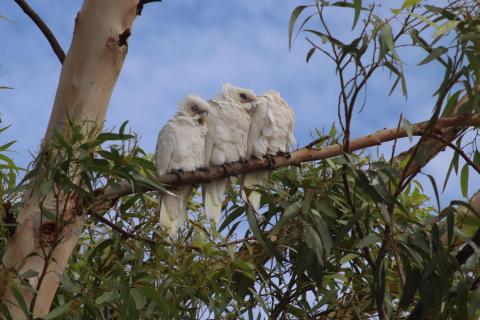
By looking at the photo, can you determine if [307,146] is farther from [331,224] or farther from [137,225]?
[137,225]

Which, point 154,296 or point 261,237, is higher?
point 261,237

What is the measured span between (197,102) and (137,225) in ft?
1.73

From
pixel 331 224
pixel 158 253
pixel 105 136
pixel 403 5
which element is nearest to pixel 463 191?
pixel 331 224

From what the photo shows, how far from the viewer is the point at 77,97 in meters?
2.14

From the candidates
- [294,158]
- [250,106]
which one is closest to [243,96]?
[250,106]

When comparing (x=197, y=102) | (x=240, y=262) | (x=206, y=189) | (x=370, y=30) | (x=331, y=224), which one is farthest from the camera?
(x=197, y=102)

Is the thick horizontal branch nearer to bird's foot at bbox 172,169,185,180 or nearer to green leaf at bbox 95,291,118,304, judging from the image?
bird's foot at bbox 172,169,185,180

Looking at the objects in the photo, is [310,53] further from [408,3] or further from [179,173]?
[179,173]

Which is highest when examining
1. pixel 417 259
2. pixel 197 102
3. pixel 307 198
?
pixel 197 102

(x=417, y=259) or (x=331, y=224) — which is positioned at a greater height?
(x=331, y=224)

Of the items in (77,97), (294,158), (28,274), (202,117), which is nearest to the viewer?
(28,274)

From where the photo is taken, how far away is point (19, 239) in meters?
2.10

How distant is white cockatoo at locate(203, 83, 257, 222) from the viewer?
9.04 ft

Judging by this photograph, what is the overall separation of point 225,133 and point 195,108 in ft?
0.57
